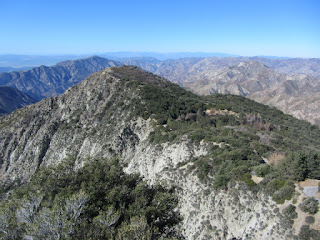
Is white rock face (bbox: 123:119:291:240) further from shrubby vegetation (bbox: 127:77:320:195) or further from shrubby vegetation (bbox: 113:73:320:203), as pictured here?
shrubby vegetation (bbox: 127:77:320:195)

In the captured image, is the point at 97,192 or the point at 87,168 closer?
the point at 97,192

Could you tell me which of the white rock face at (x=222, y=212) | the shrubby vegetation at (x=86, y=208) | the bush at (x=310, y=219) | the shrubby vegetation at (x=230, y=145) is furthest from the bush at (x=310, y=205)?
the shrubby vegetation at (x=86, y=208)

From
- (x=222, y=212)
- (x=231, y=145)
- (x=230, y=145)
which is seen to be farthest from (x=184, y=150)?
(x=222, y=212)

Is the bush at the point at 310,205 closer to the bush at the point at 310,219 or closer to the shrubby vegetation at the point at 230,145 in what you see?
the bush at the point at 310,219

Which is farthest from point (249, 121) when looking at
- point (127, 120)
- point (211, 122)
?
point (127, 120)

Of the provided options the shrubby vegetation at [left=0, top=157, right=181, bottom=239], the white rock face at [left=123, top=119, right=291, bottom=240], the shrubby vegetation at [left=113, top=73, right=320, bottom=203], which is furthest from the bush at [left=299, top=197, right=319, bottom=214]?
the shrubby vegetation at [left=0, top=157, right=181, bottom=239]

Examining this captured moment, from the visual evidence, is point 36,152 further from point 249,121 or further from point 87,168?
point 249,121

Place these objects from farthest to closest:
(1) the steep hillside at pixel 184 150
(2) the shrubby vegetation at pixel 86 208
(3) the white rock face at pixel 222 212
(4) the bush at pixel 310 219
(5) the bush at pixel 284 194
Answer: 1. (1) the steep hillside at pixel 184 150
2. (5) the bush at pixel 284 194
3. (3) the white rock face at pixel 222 212
4. (4) the bush at pixel 310 219
5. (2) the shrubby vegetation at pixel 86 208
